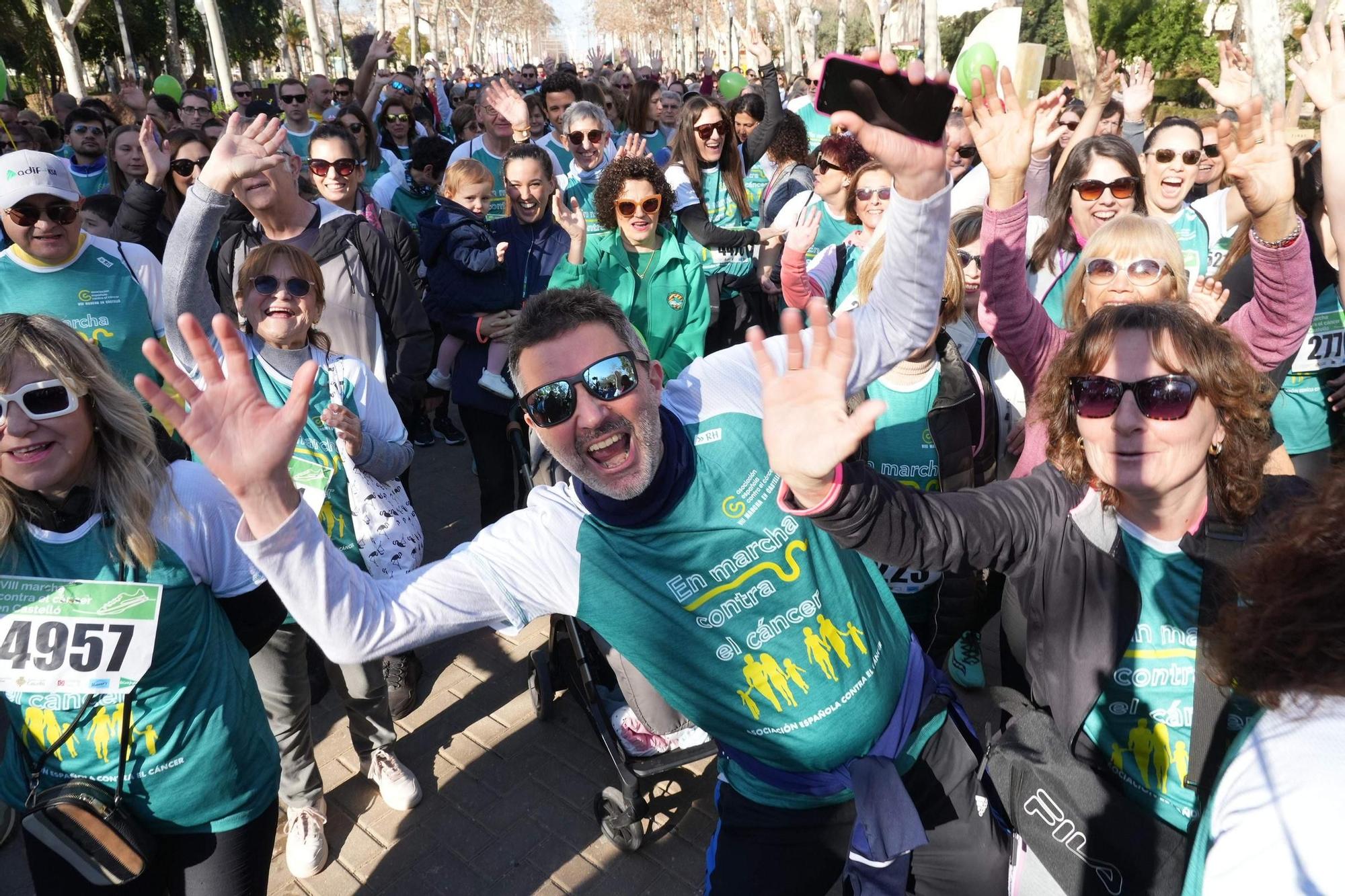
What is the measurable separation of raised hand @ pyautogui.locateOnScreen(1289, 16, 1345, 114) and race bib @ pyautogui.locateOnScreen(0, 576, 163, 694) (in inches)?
140

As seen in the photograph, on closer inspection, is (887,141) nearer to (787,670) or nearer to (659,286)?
(787,670)

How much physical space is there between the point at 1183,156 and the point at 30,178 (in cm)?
526

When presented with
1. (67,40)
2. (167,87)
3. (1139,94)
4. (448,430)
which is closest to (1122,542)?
(1139,94)

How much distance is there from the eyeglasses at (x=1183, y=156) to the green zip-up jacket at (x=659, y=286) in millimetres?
2384

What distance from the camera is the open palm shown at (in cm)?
170

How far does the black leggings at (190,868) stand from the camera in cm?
213

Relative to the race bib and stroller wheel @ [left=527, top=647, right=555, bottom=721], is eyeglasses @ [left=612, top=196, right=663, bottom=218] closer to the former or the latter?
stroller wheel @ [left=527, top=647, right=555, bottom=721]

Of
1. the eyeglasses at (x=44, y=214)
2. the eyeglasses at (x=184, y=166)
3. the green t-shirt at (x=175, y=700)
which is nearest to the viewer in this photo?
the green t-shirt at (x=175, y=700)

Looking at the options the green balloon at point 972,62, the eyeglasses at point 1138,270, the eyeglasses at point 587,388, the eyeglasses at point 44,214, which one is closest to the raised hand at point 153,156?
the eyeglasses at point 44,214

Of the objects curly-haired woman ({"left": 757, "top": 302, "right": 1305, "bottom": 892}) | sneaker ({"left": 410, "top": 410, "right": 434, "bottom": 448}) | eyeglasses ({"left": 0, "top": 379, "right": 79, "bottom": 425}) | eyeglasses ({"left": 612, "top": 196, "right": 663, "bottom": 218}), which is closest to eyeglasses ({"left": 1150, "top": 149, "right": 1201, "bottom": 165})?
eyeglasses ({"left": 612, "top": 196, "right": 663, "bottom": 218})

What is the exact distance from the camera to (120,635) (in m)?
2.08

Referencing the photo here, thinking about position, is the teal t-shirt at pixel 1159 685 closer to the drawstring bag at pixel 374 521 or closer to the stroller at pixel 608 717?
the stroller at pixel 608 717

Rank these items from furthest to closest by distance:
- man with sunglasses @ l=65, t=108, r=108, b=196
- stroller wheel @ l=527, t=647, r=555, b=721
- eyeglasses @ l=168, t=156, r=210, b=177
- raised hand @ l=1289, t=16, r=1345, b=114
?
man with sunglasses @ l=65, t=108, r=108, b=196 → eyeglasses @ l=168, t=156, r=210, b=177 → stroller wheel @ l=527, t=647, r=555, b=721 → raised hand @ l=1289, t=16, r=1345, b=114

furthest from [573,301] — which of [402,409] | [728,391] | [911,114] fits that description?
[402,409]
